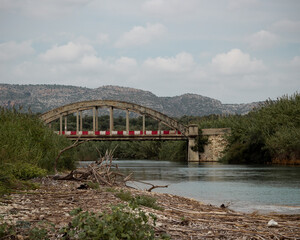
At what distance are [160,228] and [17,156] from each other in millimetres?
7032

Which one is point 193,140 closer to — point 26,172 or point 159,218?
point 26,172

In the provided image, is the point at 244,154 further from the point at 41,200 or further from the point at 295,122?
the point at 41,200

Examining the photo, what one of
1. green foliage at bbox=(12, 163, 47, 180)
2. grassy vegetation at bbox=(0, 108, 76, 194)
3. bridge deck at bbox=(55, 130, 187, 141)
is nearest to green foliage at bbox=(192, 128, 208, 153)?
bridge deck at bbox=(55, 130, 187, 141)

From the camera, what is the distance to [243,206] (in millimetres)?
12164

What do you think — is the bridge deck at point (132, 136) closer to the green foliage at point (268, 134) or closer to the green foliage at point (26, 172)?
the green foliage at point (268, 134)

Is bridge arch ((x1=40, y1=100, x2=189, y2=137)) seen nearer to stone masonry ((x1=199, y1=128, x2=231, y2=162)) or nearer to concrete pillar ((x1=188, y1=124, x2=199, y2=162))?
concrete pillar ((x1=188, y1=124, x2=199, y2=162))

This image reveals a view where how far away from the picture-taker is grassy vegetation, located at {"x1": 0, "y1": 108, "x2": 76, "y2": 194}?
31.1 ft

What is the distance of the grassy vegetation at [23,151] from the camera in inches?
373

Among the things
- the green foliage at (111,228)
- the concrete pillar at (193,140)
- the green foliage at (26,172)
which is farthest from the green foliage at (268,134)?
the green foliage at (111,228)

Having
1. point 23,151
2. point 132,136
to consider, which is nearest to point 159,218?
point 23,151

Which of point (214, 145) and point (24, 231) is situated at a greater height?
point (214, 145)

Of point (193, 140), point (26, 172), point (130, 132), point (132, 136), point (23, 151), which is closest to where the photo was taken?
point (26, 172)

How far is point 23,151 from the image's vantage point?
1327 centimetres

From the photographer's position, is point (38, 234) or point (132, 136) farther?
point (132, 136)
